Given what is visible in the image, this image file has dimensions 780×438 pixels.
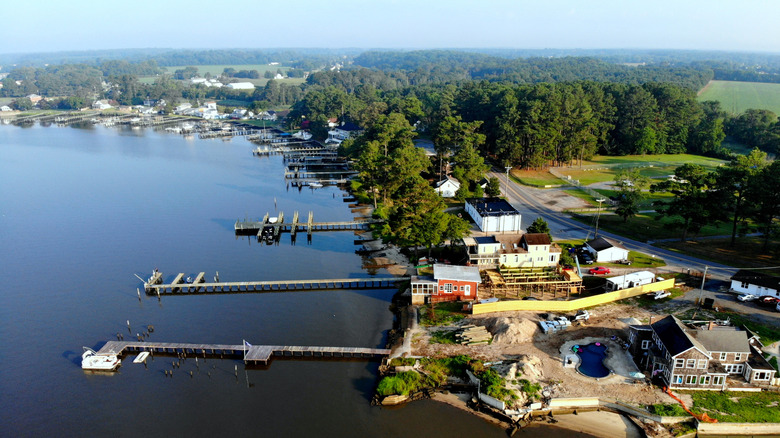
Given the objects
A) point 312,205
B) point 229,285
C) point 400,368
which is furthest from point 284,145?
point 400,368

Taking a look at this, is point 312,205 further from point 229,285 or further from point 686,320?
point 686,320

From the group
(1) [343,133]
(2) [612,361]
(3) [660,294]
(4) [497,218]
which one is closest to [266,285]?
(4) [497,218]

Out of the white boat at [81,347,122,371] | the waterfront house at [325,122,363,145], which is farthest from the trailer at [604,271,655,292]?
the waterfront house at [325,122,363,145]

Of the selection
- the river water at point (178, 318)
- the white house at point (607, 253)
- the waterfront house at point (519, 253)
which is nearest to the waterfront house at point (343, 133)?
the river water at point (178, 318)

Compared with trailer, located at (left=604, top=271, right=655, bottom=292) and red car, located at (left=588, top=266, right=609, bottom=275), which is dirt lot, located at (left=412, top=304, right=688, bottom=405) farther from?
red car, located at (left=588, top=266, right=609, bottom=275)

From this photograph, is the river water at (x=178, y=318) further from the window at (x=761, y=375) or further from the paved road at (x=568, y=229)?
the paved road at (x=568, y=229)

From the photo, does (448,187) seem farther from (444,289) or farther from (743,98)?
(743,98)
